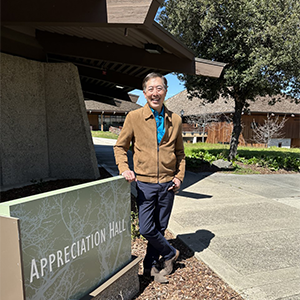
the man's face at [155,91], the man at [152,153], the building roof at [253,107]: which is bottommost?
the man at [152,153]

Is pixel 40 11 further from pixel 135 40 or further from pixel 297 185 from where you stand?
pixel 297 185

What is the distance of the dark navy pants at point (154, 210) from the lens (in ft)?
7.86

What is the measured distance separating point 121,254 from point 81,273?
50 centimetres

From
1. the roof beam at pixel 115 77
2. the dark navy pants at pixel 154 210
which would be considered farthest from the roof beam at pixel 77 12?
the roof beam at pixel 115 77

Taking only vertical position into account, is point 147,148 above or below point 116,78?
below

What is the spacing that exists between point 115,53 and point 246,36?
18.7ft

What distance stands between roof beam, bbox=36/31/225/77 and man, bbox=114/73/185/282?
12.3 ft

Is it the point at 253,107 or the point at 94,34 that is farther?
the point at 253,107

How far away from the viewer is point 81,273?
185cm

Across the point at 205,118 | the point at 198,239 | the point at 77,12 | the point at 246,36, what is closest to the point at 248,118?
the point at 205,118

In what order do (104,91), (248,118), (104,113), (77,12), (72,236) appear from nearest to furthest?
(72,236), (77,12), (104,91), (248,118), (104,113)

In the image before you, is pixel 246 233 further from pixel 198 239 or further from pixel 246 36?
pixel 246 36

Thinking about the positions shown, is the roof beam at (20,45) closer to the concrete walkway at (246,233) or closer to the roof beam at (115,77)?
the roof beam at (115,77)

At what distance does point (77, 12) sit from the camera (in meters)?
3.47
